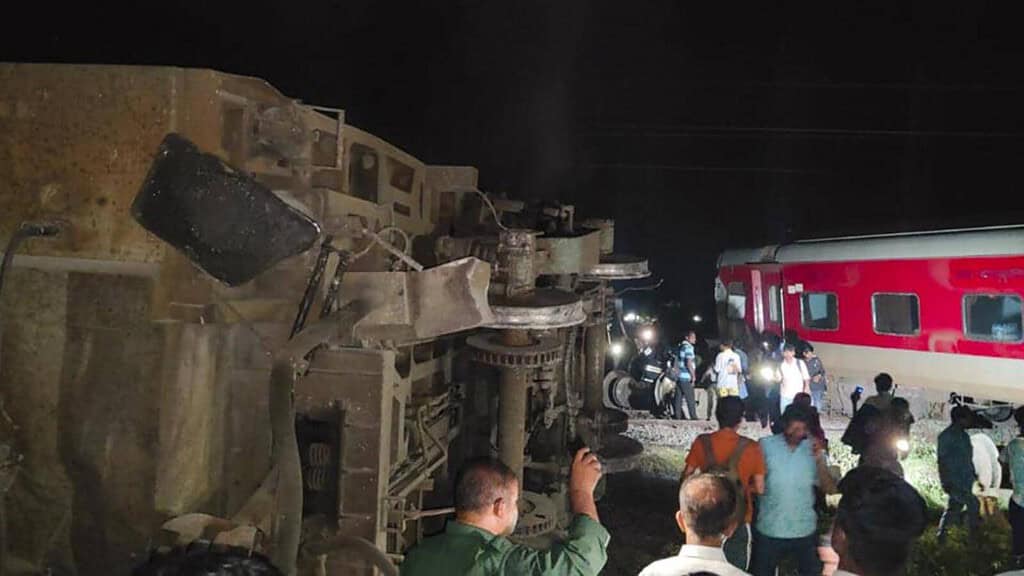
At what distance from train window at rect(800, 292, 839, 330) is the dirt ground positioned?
155cm

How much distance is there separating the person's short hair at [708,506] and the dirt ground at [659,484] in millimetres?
3678

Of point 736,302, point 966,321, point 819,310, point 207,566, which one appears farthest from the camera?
point 736,302

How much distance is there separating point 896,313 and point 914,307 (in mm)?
393

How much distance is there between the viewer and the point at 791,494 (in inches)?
184

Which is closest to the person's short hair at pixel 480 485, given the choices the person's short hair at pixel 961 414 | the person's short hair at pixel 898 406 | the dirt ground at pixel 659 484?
the dirt ground at pixel 659 484

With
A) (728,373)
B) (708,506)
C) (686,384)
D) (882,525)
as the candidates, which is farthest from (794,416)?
A: (686,384)

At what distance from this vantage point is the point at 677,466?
912cm

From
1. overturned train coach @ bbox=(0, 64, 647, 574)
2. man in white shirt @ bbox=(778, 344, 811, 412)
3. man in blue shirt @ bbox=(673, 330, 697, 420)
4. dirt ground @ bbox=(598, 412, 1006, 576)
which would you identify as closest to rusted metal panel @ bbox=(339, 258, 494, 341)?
overturned train coach @ bbox=(0, 64, 647, 574)

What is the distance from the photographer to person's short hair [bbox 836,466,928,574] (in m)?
2.71

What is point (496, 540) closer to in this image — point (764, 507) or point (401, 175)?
point (764, 507)

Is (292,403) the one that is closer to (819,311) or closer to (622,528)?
(622,528)

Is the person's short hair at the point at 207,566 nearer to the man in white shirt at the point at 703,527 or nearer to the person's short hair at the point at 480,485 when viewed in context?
the person's short hair at the point at 480,485

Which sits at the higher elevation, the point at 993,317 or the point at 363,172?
the point at 363,172

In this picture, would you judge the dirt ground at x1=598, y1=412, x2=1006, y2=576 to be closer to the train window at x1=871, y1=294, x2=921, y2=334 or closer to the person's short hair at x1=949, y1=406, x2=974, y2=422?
the person's short hair at x1=949, y1=406, x2=974, y2=422
